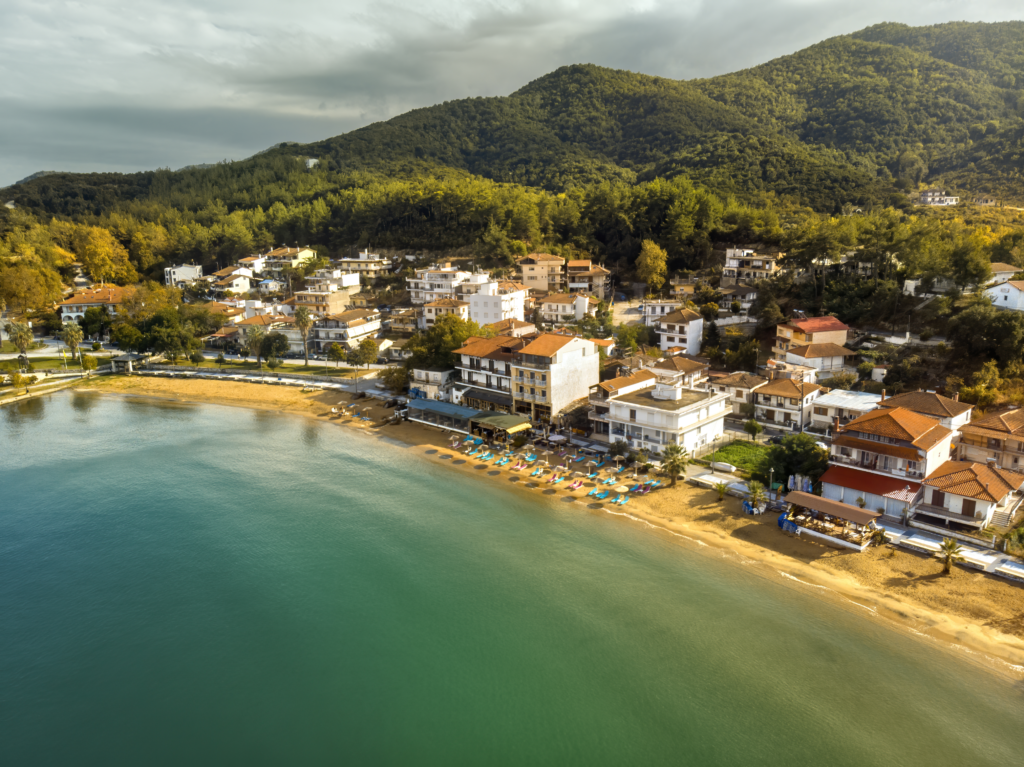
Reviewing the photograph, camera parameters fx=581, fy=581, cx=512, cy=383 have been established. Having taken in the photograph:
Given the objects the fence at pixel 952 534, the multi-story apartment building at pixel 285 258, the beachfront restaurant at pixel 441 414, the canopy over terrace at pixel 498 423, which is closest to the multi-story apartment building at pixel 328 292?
the multi-story apartment building at pixel 285 258

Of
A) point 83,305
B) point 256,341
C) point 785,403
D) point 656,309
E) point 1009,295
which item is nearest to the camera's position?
point 785,403

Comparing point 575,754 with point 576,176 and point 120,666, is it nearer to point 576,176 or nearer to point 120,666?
point 120,666

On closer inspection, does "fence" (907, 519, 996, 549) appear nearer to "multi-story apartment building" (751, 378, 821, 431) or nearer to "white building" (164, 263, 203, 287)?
"multi-story apartment building" (751, 378, 821, 431)

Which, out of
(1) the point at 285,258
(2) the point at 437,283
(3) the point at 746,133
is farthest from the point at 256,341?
(3) the point at 746,133

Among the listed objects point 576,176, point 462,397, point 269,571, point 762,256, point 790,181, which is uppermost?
point 576,176

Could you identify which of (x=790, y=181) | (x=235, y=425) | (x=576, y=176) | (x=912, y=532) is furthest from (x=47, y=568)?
(x=576, y=176)

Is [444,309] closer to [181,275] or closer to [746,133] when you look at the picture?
[181,275]
